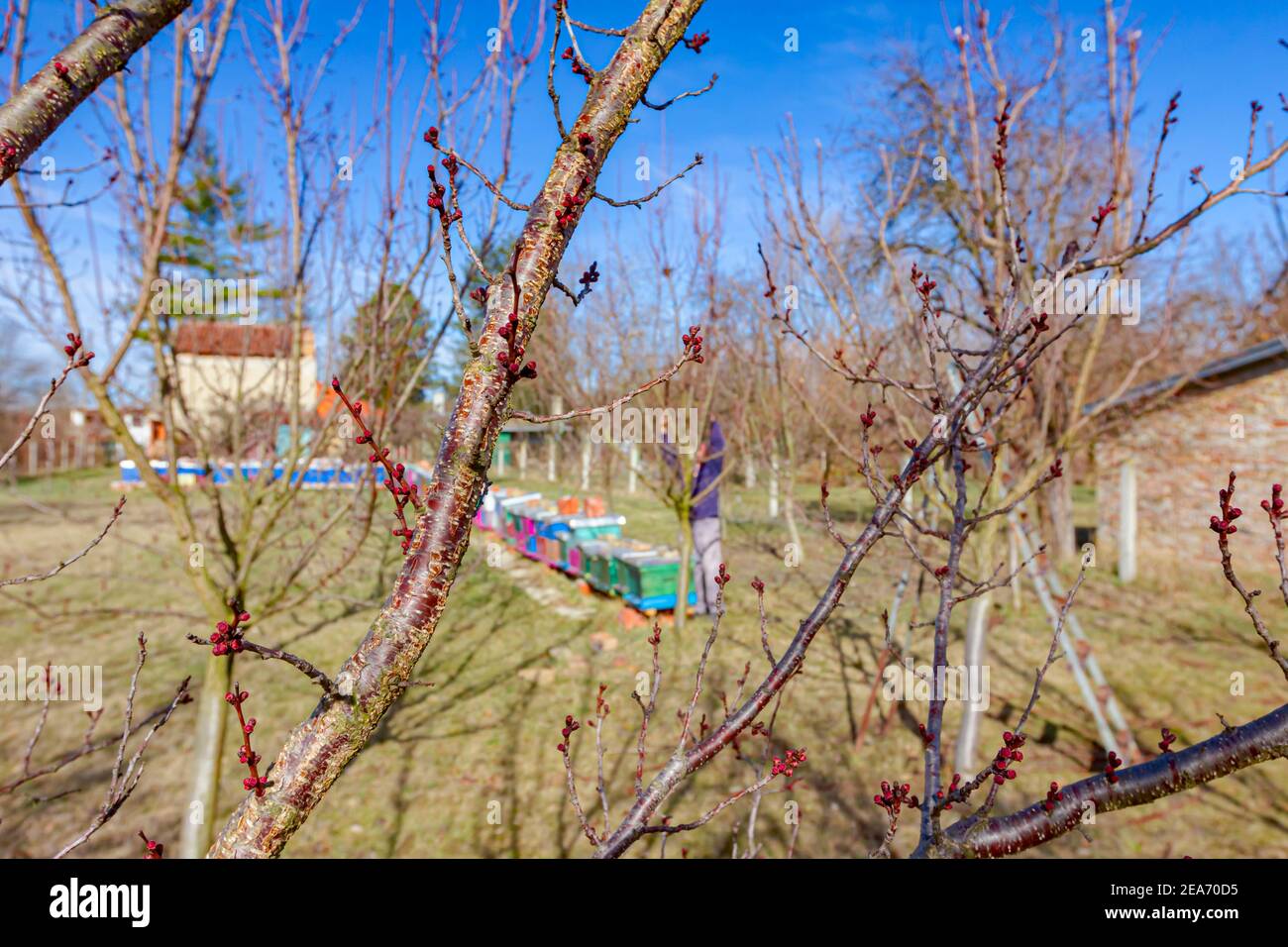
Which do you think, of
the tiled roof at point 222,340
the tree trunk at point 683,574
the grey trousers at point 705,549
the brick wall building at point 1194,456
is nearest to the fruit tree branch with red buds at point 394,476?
the tiled roof at point 222,340

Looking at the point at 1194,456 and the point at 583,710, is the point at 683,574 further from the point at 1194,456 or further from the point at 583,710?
the point at 1194,456

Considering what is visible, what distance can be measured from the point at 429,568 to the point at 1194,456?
14.0 meters

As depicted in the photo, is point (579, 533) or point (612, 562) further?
point (579, 533)

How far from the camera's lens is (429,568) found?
3.65ft

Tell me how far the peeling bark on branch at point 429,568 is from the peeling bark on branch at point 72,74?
971 millimetres

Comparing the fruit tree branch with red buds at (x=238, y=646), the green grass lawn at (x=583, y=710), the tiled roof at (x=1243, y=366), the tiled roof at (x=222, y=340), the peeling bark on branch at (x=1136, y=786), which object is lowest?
the green grass lawn at (x=583, y=710)

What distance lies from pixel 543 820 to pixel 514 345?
4485 millimetres

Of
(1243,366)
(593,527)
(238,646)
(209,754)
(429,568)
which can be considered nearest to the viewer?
(238,646)

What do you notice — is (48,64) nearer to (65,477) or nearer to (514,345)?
(514,345)

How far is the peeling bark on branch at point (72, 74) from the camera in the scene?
1.35 m

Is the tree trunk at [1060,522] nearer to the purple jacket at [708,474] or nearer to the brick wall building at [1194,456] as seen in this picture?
the brick wall building at [1194,456]

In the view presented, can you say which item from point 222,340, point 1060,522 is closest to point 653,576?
point 222,340
